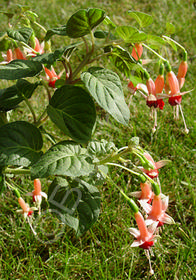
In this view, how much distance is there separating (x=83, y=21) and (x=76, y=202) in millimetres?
431

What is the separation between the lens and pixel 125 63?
0.87 meters

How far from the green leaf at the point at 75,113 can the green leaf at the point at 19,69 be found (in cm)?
8

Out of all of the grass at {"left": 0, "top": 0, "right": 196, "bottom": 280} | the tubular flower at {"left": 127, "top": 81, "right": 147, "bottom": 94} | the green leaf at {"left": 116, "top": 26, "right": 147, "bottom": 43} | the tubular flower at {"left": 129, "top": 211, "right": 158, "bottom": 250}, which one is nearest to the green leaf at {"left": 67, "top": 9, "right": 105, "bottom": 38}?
the green leaf at {"left": 116, "top": 26, "right": 147, "bottom": 43}

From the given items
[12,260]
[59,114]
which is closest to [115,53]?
[59,114]

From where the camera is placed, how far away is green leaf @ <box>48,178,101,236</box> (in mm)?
887

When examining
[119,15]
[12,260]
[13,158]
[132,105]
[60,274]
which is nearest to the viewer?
[13,158]

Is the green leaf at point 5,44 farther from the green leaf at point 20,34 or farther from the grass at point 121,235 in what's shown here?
the grass at point 121,235

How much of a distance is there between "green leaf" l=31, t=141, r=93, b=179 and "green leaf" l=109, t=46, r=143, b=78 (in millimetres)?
229

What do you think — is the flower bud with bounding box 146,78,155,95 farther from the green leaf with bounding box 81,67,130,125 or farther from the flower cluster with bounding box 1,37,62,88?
the flower cluster with bounding box 1,37,62,88

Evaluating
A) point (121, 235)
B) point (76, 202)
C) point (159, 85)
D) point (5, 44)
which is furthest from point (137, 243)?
point (5, 44)

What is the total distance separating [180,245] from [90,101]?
2.49 feet

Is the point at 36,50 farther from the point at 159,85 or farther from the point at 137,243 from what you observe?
the point at 137,243

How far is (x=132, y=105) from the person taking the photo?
Result: 1867 mm

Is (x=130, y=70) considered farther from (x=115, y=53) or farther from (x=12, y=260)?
(x=12, y=260)
